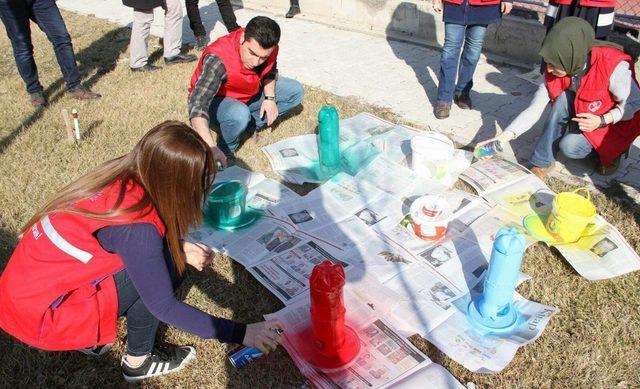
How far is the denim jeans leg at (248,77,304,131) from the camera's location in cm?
373

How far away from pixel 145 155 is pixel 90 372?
1.13 m

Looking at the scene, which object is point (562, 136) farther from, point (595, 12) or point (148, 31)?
point (148, 31)

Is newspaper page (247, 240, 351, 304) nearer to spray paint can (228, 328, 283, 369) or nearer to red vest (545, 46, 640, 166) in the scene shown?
spray paint can (228, 328, 283, 369)

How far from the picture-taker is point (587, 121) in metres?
2.95

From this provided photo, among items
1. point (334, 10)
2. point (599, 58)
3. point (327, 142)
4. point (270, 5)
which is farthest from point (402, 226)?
point (270, 5)

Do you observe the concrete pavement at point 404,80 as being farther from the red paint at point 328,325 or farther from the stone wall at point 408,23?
the red paint at point 328,325

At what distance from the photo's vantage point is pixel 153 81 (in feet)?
16.6

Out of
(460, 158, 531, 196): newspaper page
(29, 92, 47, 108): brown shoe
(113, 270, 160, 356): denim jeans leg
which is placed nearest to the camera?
(113, 270, 160, 356): denim jeans leg

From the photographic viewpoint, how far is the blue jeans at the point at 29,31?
412 cm

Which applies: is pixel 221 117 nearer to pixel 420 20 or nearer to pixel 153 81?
pixel 153 81

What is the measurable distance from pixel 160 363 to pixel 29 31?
3.52 m

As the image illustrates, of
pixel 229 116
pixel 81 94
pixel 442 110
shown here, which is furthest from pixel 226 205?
pixel 81 94

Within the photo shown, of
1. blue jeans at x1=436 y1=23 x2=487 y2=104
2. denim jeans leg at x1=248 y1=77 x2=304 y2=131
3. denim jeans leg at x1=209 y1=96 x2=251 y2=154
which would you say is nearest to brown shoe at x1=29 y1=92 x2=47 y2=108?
denim jeans leg at x1=209 y1=96 x2=251 y2=154

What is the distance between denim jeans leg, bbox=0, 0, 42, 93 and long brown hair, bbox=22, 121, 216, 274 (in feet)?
10.2
